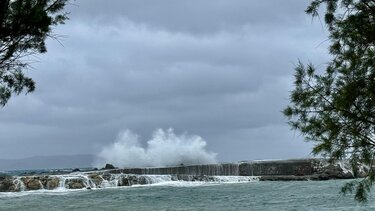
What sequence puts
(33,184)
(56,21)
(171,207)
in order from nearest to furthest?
(56,21) < (171,207) < (33,184)

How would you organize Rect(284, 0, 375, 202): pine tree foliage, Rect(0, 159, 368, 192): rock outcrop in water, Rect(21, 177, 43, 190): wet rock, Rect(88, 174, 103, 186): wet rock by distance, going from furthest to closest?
Rect(88, 174, 103, 186): wet rock, Rect(0, 159, 368, 192): rock outcrop in water, Rect(21, 177, 43, 190): wet rock, Rect(284, 0, 375, 202): pine tree foliage

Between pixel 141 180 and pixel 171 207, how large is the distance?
78.3ft

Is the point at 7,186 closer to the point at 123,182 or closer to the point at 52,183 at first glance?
the point at 52,183

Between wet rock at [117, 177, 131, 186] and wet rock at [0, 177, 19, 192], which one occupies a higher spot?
wet rock at [117, 177, 131, 186]

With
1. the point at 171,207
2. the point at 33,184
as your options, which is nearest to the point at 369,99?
the point at 171,207

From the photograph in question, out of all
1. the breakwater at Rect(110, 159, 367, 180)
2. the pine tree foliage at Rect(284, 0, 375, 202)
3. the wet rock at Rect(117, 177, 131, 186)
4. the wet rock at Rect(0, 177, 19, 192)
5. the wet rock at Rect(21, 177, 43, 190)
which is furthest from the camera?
the breakwater at Rect(110, 159, 367, 180)

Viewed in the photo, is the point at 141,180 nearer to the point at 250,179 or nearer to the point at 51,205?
the point at 250,179

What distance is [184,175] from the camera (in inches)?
2128

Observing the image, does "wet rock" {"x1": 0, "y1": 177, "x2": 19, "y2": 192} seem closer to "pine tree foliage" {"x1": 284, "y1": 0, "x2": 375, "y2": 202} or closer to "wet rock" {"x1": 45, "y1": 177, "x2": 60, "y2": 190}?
"wet rock" {"x1": 45, "y1": 177, "x2": 60, "y2": 190}

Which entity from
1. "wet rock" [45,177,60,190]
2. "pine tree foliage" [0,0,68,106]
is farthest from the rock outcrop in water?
"pine tree foliage" [0,0,68,106]

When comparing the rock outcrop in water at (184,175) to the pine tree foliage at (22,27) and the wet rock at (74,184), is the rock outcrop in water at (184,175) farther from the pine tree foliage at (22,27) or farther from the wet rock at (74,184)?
the pine tree foliage at (22,27)

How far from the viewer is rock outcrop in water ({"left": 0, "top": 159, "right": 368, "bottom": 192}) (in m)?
45.6

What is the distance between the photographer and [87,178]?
156 ft

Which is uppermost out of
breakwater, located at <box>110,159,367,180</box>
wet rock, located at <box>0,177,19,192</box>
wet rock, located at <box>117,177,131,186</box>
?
breakwater, located at <box>110,159,367,180</box>
